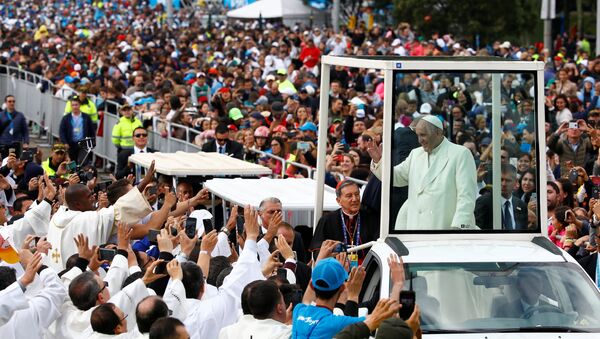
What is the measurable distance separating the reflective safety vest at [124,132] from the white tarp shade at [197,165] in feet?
18.9

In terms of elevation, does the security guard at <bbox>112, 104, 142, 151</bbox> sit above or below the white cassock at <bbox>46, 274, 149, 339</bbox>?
above

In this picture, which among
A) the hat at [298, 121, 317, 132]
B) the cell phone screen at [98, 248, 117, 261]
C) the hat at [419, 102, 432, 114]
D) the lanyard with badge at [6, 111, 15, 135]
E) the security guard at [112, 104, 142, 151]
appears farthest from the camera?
the lanyard with badge at [6, 111, 15, 135]

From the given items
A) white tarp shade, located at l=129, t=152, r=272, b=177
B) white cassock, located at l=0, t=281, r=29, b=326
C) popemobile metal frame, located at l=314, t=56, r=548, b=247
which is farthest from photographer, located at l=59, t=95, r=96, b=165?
white cassock, located at l=0, t=281, r=29, b=326

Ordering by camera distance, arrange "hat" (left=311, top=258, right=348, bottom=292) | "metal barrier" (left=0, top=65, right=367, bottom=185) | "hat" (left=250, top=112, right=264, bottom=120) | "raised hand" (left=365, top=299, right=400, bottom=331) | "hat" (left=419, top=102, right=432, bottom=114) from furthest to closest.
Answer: "metal barrier" (left=0, top=65, right=367, bottom=185) < "hat" (left=250, top=112, right=264, bottom=120) < "hat" (left=419, top=102, right=432, bottom=114) < "hat" (left=311, top=258, right=348, bottom=292) < "raised hand" (left=365, top=299, right=400, bottom=331)

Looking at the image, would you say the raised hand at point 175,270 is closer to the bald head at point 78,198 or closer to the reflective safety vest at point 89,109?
the bald head at point 78,198

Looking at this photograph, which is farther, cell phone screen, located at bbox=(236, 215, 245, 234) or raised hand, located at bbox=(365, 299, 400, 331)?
cell phone screen, located at bbox=(236, 215, 245, 234)

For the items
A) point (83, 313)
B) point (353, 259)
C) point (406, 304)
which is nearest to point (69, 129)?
point (353, 259)

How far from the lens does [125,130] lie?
2200 centimetres

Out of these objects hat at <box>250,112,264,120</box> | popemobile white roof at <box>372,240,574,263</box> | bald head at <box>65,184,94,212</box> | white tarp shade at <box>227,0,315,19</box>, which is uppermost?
white tarp shade at <box>227,0,315,19</box>

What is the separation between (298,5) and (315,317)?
45.1 metres

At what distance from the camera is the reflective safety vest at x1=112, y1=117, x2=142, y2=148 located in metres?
21.9

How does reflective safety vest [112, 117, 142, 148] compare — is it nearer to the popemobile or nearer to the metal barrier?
the metal barrier

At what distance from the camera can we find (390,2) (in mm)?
53000

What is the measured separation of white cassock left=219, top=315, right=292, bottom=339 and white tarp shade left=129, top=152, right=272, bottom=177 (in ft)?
20.8
